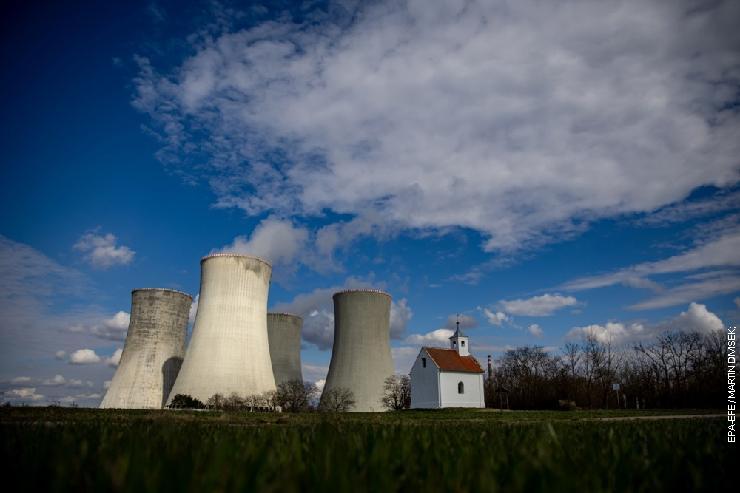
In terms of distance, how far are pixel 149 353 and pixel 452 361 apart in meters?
22.6

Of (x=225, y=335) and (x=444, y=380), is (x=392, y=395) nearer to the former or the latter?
(x=444, y=380)

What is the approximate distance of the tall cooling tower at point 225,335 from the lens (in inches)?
1020

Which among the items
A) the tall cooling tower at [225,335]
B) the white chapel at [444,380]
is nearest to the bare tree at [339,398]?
the tall cooling tower at [225,335]

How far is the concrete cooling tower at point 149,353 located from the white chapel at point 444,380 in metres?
18.4

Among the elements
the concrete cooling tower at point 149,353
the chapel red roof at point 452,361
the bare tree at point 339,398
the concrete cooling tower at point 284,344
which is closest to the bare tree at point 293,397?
the bare tree at point 339,398

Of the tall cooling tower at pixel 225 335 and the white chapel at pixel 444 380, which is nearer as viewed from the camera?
the tall cooling tower at pixel 225 335

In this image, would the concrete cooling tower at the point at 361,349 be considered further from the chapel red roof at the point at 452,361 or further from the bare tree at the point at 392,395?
the chapel red roof at the point at 452,361

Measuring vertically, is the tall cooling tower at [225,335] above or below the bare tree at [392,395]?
above

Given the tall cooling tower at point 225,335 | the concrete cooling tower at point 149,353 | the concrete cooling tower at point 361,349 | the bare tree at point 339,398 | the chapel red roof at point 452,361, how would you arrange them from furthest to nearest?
the chapel red roof at point 452,361
the concrete cooling tower at point 361,349
the bare tree at point 339,398
the concrete cooling tower at point 149,353
the tall cooling tower at point 225,335

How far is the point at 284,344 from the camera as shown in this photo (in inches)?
1555

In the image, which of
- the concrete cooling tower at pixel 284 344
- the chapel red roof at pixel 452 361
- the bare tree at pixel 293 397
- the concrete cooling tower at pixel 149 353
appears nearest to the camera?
the bare tree at pixel 293 397

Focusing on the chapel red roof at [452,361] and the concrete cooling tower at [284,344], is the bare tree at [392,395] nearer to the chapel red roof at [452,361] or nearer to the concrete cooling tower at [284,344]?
the chapel red roof at [452,361]

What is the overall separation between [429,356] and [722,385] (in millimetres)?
19269

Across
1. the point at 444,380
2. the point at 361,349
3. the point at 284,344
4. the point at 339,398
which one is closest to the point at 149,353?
the point at 284,344
